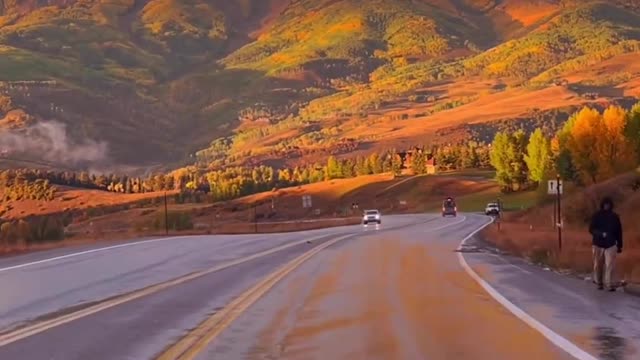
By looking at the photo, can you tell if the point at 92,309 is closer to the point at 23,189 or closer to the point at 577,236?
the point at 577,236

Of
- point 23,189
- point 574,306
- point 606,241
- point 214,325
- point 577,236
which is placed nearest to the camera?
point 214,325

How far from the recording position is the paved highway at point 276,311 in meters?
12.2

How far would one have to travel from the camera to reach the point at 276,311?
16.5 meters

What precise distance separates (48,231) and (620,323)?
171 ft

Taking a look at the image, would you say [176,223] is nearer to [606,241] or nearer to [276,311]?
[606,241]

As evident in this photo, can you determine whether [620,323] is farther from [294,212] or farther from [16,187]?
[16,187]

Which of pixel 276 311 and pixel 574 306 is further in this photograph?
pixel 276 311

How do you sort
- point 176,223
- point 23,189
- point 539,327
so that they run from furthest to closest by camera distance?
point 23,189 < point 176,223 < point 539,327

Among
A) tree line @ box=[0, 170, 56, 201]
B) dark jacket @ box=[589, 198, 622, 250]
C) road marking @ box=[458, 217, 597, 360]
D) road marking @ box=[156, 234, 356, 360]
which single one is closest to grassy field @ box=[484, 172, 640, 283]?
dark jacket @ box=[589, 198, 622, 250]

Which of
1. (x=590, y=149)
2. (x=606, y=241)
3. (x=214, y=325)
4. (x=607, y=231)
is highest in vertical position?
(x=590, y=149)

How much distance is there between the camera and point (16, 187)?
574ft

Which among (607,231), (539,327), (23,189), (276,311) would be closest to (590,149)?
(607,231)

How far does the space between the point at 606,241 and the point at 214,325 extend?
788 cm

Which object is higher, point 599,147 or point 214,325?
point 599,147
